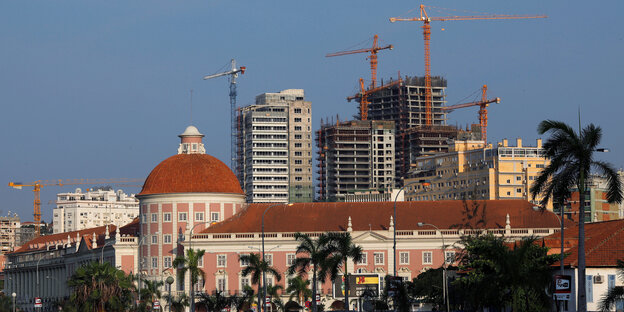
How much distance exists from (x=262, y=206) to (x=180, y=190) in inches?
410

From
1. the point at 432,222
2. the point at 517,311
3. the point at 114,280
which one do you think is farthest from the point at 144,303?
the point at 517,311

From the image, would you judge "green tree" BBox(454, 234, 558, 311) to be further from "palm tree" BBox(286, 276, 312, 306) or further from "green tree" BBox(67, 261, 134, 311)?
"palm tree" BBox(286, 276, 312, 306)

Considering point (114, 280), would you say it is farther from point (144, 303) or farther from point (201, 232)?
point (201, 232)

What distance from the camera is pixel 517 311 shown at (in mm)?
71812

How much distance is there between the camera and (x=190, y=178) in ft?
513

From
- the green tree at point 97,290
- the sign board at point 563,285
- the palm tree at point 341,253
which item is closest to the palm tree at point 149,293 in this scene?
the green tree at point 97,290

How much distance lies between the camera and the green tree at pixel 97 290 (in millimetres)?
113438

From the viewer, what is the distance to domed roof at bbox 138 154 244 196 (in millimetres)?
155750

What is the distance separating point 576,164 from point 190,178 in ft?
319

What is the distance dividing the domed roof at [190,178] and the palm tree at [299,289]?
2490 centimetres

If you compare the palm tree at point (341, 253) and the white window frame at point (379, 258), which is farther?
the white window frame at point (379, 258)

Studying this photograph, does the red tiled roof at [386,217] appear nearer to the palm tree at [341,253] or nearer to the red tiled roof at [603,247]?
the palm tree at [341,253]

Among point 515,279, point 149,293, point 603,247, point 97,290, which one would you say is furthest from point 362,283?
point 515,279

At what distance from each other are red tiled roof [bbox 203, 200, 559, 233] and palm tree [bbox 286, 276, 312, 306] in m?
14.6
